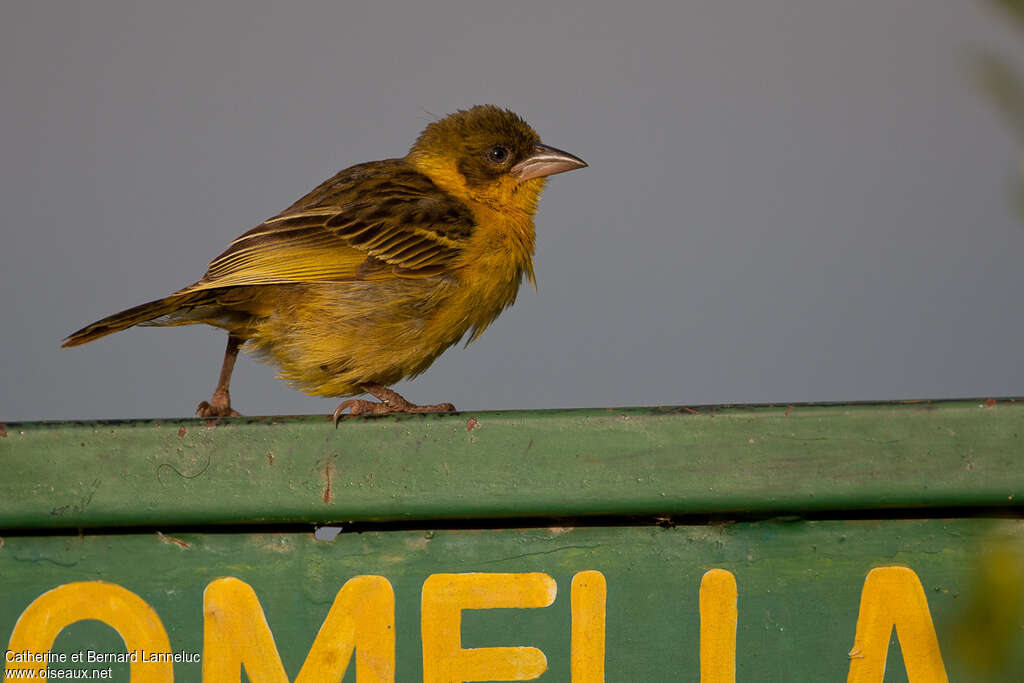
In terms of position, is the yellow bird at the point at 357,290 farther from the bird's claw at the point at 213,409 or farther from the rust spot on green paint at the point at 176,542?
the rust spot on green paint at the point at 176,542

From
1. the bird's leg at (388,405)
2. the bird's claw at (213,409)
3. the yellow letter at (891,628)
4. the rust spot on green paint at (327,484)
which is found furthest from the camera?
the bird's claw at (213,409)

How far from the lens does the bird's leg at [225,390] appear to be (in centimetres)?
313

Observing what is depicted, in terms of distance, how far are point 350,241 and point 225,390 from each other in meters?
0.60

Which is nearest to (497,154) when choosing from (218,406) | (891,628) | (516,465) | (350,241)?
(350,241)

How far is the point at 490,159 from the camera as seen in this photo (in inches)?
143

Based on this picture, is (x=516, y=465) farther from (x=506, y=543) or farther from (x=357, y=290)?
(x=357, y=290)

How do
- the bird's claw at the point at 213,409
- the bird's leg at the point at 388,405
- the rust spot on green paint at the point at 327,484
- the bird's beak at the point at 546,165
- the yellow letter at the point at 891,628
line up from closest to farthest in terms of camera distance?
the yellow letter at the point at 891,628 < the rust spot on green paint at the point at 327,484 < the bird's leg at the point at 388,405 < the bird's claw at the point at 213,409 < the bird's beak at the point at 546,165

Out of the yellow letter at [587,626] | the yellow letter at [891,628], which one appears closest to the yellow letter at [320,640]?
the yellow letter at [587,626]

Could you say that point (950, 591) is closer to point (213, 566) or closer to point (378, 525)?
point (378, 525)

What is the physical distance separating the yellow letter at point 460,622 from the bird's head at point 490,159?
1819mm

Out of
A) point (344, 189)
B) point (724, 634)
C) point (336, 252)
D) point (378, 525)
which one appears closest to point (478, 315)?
point (336, 252)

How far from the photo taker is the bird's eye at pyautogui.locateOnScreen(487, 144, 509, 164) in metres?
3.62

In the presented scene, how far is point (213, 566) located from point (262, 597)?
0.11 metres

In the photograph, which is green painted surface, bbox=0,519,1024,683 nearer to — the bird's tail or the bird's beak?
the bird's tail
